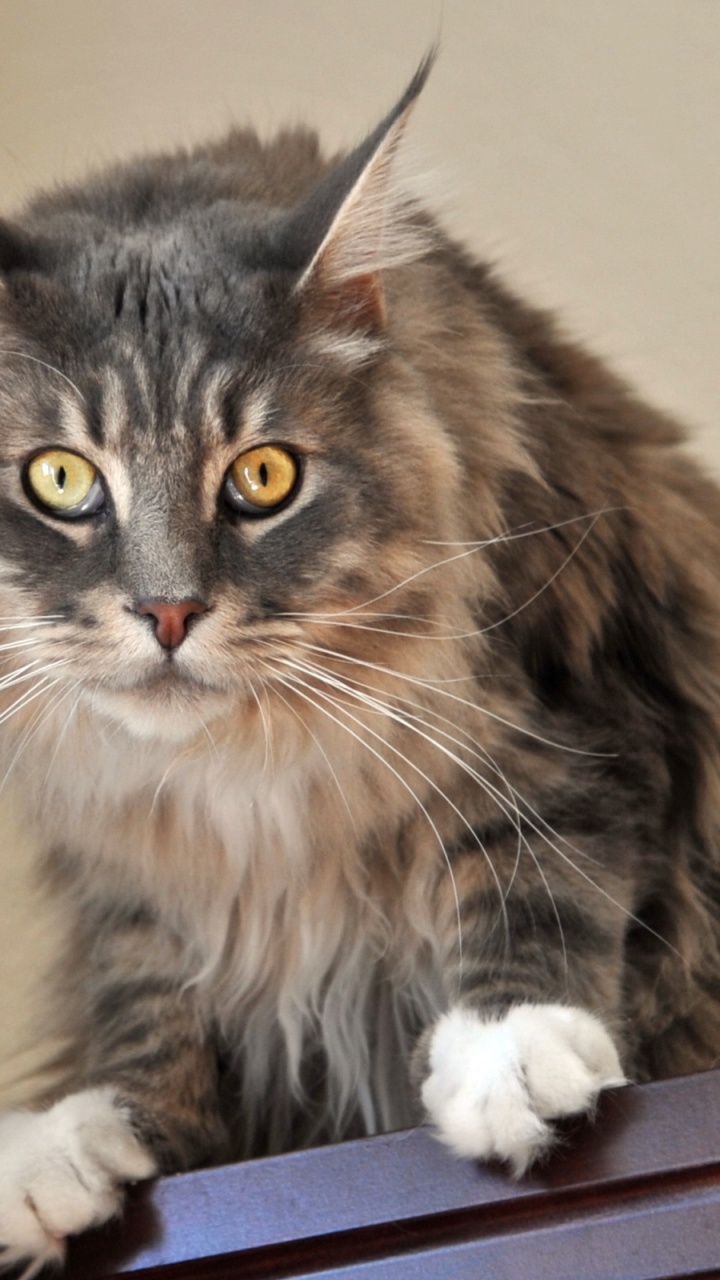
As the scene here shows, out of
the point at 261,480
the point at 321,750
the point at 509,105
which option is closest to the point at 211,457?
the point at 261,480

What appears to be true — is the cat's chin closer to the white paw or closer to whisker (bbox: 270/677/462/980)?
whisker (bbox: 270/677/462/980)

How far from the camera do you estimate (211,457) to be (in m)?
1.04

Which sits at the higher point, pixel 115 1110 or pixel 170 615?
pixel 170 615

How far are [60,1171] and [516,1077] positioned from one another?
0.32 meters

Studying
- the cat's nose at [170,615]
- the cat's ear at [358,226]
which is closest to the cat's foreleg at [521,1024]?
the cat's nose at [170,615]

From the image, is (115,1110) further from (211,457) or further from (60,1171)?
(211,457)

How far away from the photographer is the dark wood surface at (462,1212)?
844mm

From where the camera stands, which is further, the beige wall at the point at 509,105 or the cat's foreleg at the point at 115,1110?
the beige wall at the point at 509,105

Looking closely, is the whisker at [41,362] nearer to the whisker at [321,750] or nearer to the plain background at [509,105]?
the whisker at [321,750]

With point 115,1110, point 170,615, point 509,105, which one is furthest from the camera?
point 509,105

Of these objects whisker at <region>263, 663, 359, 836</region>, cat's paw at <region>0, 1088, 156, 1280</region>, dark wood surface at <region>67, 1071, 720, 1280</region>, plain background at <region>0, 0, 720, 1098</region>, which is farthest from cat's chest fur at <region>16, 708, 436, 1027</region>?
plain background at <region>0, 0, 720, 1098</region>

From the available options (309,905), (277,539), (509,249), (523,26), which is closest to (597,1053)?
(309,905)

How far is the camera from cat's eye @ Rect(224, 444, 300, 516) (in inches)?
41.7

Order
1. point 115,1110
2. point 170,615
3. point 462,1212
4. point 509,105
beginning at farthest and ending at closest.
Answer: point 509,105 < point 115,1110 < point 170,615 < point 462,1212
